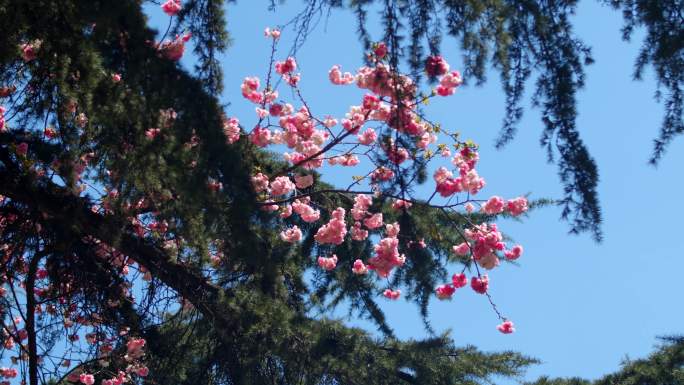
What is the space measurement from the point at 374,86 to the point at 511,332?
3156 millimetres

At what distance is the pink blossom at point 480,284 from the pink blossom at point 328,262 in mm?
1445

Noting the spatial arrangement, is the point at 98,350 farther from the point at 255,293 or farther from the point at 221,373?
the point at 255,293

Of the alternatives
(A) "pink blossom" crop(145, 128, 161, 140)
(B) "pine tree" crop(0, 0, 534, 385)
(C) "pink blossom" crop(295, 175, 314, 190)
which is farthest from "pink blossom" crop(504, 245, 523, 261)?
(A) "pink blossom" crop(145, 128, 161, 140)

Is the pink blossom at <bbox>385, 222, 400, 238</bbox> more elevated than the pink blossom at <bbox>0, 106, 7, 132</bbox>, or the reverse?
the pink blossom at <bbox>0, 106, 7, 132</bbox>

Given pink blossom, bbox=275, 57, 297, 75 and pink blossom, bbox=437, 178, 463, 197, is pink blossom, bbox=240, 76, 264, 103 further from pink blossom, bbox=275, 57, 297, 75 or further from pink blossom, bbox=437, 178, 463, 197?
pink blossom, bbox=437, 178, 463, 197

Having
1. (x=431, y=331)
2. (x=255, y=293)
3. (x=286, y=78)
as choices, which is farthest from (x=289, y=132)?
(x=431, y=331)

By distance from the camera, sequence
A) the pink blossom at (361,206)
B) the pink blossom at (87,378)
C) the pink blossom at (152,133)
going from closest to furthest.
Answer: the pink blossom at (152,133)
the pink blossom at (87,378)
the pink blossom at (361,206)

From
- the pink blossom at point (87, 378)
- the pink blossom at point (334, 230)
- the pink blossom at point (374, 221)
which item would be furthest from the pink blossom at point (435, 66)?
the pink blossom at point (87, 378)

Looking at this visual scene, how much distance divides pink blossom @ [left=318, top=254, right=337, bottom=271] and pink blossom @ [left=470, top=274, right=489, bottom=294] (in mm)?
1445

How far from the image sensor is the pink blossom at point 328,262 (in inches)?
273

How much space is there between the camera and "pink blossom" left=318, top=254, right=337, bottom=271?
6.93 metres

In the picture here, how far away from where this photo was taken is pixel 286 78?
21.0 ft

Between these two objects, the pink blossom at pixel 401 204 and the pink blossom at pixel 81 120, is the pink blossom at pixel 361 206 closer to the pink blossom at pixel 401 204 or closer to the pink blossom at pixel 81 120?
the pink blossom at pixel 401 204

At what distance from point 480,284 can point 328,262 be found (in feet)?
5.09
